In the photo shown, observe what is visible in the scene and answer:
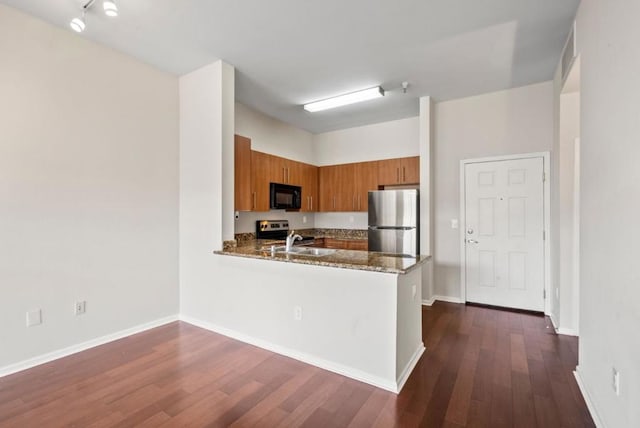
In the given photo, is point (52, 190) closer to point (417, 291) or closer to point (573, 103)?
point (417, 291)

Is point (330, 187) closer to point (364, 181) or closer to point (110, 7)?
point (364, 181)

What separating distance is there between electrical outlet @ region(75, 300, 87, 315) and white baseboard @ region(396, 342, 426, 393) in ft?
9.56

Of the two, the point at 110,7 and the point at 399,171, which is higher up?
the point at 110,7

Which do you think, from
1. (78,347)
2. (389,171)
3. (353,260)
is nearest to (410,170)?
(389,171)

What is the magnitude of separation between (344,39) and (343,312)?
2460mm

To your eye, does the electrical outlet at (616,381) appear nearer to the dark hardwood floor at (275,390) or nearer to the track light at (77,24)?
the dark hardwood floor at (275,390)

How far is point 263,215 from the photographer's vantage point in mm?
4945

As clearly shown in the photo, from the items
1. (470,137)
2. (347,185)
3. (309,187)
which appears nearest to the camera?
(470,137)

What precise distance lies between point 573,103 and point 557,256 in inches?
63.7

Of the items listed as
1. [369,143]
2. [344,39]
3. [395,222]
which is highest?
[344,39]

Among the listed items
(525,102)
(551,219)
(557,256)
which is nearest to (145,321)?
(557,256)

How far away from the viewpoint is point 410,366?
7.95ft

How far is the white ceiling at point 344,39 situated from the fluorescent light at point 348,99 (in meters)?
0.09

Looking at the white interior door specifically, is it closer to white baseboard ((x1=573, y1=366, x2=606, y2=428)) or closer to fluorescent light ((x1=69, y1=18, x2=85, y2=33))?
white baseboard ((x1=573, y1=366, x2=606, y2=428))
